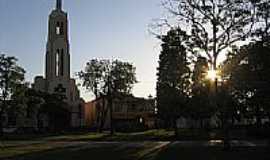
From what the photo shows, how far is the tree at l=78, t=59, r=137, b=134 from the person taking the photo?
268 ft

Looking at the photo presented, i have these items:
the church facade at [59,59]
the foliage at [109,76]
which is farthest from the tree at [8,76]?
the church facade at [59,59]

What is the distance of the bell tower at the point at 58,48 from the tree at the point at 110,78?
30934 mm

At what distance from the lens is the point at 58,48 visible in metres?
116

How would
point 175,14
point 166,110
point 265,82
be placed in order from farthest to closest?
point 166,110, point 175,14, point 265,82

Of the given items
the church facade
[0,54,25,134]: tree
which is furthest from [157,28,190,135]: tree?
the church facade

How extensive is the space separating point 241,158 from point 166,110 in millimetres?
37380

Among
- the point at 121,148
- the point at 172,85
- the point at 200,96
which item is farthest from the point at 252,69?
the point at 172,85

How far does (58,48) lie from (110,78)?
35.7 meters

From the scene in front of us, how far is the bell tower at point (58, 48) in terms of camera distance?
11575cm

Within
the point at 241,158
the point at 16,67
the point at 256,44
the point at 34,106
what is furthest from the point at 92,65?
the point at 241,158

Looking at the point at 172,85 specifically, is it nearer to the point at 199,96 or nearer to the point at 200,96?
the point at 199,96

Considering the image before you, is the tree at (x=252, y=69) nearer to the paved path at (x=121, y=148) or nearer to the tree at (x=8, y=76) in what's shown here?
the paved path at (x=121, y=148)

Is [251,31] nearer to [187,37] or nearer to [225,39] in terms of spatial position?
[225,39]

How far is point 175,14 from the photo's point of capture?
41.5 meters
